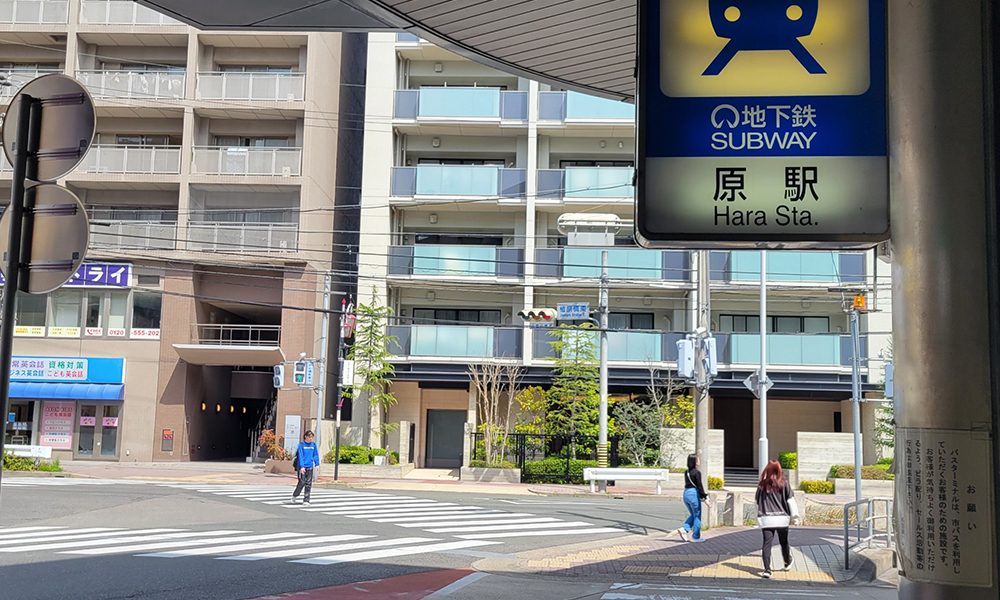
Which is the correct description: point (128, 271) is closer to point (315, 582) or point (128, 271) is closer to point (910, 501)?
point (315, 582)

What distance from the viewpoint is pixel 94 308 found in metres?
35.3

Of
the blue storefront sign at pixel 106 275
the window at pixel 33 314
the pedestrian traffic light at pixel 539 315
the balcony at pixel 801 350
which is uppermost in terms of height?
the blue storefront sign at pixel 106 275

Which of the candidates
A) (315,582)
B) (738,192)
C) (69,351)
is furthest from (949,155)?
(69,351)

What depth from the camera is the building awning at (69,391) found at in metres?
34.2

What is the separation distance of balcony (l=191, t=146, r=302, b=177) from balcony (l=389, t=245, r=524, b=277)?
5.78 m

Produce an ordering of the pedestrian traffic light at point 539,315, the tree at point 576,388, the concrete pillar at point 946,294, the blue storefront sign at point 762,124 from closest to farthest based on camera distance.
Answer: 1. the concrete pillar at point 946,294
2. the blue storefront sign at point 762,124
3. the pedestrian traffic light at point 539,315
4. the tree at point 576,388

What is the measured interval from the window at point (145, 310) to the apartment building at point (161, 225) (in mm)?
55

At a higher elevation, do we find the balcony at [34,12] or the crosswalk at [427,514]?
the balcony at [34,12]

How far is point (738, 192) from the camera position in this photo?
372cm

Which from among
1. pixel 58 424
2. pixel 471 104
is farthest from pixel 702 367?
pixel 58 424

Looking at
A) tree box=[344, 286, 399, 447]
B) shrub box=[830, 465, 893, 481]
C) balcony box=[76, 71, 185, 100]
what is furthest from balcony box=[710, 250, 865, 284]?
balcony box=[76, 71, 185, 100]

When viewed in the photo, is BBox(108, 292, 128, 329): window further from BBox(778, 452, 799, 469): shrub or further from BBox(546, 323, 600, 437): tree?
BBox(778, 452, 799, 469): shrub

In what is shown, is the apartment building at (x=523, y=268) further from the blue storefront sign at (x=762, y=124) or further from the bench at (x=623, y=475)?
the blue storefront sign at (x=762, y=124)

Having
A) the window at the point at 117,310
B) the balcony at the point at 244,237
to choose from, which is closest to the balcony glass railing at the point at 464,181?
the balcony at the point at 244,237
